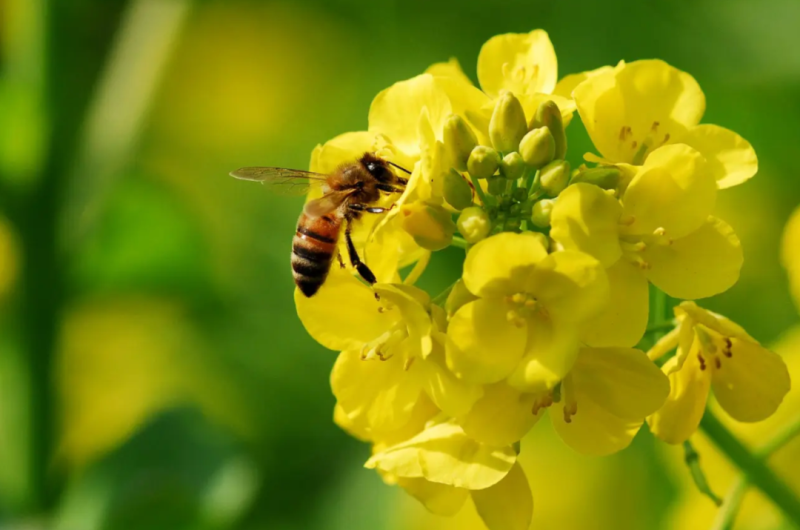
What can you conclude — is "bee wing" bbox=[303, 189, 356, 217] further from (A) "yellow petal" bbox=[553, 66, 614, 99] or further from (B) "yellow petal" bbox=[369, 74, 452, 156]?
(A) "yellow petal" bbox=[553, 66, 614, 99]

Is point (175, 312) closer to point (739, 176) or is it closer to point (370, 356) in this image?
point (370, 356)

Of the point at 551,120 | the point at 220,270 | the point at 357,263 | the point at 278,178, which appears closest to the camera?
the point at 551,120

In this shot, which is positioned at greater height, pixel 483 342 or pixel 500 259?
pixel 500 259

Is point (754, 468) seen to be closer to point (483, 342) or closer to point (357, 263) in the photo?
point (483, 342)

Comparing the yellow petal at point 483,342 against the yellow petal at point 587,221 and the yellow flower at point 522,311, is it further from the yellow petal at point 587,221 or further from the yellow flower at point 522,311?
the yellow petal at point 587,221

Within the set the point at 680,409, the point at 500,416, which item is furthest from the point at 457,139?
the point at 680,409

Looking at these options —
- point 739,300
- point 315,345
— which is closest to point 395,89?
point 739,300
